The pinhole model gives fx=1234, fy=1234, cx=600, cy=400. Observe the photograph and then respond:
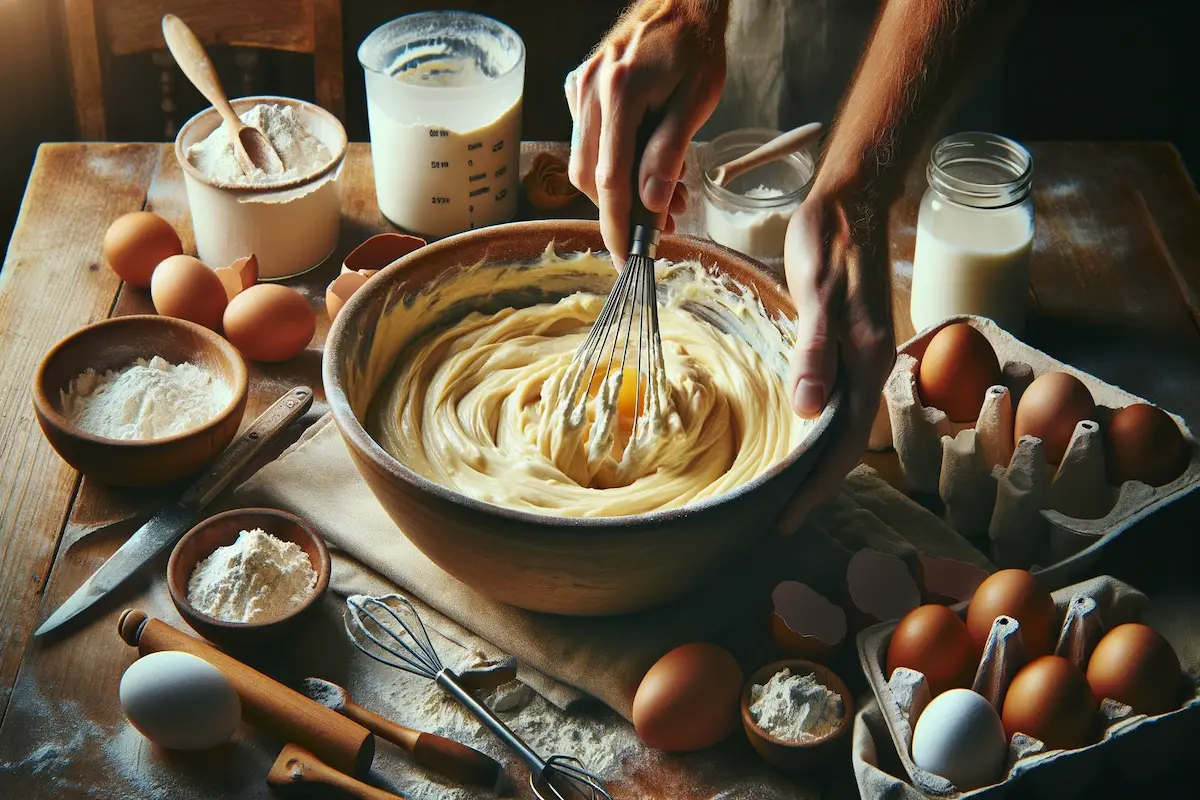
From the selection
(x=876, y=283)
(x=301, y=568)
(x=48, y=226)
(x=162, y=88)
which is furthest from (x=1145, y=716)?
(x=162, y=88)

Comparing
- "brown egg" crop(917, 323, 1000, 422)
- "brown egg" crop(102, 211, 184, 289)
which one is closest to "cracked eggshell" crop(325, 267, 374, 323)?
"brown egg" crop(102, 211, 184, 289)

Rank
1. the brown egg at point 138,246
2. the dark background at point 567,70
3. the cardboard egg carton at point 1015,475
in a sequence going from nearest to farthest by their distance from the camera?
the cardboard egg carton at point 1015,475 < the brown egg at point 138,246 < the dark background at point 567,70

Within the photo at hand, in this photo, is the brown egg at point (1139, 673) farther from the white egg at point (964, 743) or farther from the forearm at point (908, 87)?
the forearm at point (908, 87)

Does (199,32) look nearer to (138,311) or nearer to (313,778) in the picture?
(138,311)

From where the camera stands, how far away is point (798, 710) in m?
1.09

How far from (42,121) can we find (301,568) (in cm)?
184

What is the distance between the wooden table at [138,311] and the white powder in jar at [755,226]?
0.34 ft

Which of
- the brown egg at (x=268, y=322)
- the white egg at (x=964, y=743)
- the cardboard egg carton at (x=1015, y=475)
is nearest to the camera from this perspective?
the white egg at (x=964, y=743)

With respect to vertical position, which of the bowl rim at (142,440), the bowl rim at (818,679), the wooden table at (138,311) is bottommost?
the wooden table at (138,311)

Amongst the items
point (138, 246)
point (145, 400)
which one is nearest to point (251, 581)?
point (145, 400)

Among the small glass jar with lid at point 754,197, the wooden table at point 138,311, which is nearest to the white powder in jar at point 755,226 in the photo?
the small glass jar with lid at point 754,197

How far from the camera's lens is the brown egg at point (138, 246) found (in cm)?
161

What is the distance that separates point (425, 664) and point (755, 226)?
79cm

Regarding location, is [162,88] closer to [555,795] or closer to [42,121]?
[42,121]
